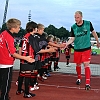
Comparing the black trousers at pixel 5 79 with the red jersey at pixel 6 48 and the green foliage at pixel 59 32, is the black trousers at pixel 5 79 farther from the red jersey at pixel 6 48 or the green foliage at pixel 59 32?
the green foliage at pixel 59 32

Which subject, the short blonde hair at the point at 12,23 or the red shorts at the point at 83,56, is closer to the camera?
the short blonde hair at the point at 12,23

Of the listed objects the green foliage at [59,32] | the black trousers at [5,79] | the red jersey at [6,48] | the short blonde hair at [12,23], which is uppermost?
the green foliage at [59,32]

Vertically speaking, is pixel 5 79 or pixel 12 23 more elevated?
pixel 12 23

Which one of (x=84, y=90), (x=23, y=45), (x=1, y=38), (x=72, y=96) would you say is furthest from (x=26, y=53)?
(x=84, y=90)

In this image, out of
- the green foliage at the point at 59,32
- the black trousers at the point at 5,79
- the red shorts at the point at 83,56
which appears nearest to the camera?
the black trousers at the point at 5,79

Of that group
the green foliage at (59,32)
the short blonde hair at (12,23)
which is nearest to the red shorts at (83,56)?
the short blonde hair at (12,23)

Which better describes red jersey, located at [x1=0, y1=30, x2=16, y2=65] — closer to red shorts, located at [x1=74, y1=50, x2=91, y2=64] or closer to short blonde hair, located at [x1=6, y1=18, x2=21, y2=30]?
short blonde hair, located at [x1=6, y1=18, x2=21, y2=30]

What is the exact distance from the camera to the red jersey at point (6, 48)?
4941 mm

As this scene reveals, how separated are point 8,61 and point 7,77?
33 cm

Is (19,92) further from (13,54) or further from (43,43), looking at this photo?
(13,54)

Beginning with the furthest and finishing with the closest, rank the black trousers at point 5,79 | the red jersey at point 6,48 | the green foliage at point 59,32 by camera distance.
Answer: the green foliage at point 59,32 < the black trousers at point 5,79 < the red jersey at point 6,48

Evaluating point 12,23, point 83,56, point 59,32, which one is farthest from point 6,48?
point 59,32

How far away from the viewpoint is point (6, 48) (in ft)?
16.5

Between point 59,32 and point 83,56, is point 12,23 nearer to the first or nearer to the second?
point 83,56
